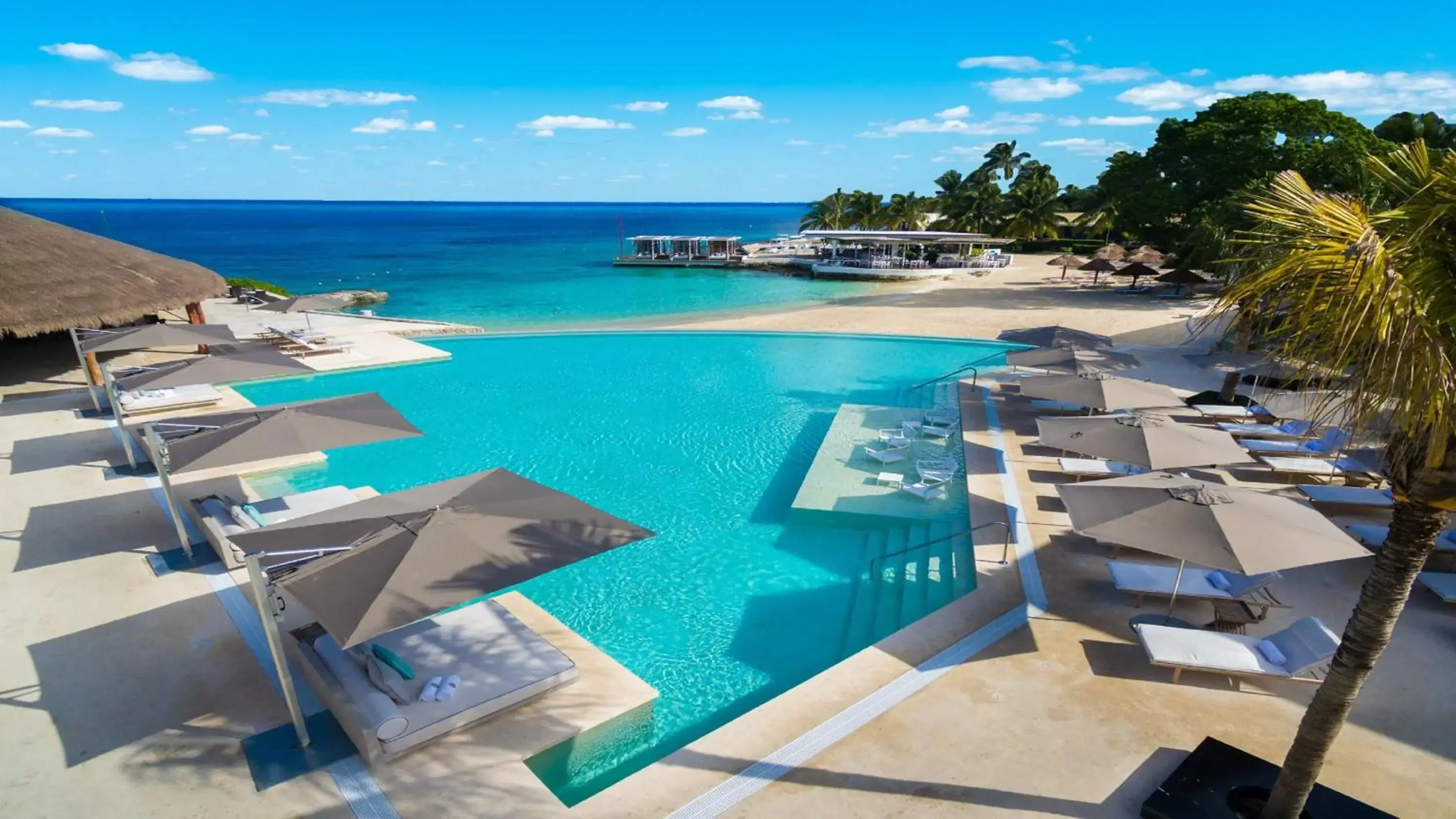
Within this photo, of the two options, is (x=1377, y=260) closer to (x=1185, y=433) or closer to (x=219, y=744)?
(x=1185, y=433)

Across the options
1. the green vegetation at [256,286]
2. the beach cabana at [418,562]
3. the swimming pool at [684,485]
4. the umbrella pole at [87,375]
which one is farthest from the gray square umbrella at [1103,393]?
the green vegetation at [256,286]

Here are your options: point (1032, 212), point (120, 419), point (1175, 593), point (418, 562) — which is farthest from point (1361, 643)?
point (1032, 212)

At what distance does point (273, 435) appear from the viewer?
927cm

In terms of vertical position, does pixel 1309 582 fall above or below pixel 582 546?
below

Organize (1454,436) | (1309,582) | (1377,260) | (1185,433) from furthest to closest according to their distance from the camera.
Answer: (1185,433) < (1309,582) < (1454,436) < (1377,260)

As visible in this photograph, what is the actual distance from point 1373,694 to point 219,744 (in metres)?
10.4

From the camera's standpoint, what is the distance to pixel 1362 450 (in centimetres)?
1138

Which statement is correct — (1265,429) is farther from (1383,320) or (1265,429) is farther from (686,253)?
(686,253)

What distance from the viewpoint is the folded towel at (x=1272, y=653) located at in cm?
667

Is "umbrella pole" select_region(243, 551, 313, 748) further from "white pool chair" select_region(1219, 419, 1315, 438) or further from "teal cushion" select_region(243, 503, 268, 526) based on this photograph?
"white pool chair" select_region(1219, 419, 1315, 438)

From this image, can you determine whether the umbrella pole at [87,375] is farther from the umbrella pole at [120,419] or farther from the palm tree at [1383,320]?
the palm tree at [1383,320]

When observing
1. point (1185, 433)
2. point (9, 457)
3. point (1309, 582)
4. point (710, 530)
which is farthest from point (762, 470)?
point (9, 457)

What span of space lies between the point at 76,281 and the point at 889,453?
20472 millimetres

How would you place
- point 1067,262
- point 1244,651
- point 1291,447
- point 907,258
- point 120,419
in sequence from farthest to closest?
point 907,258
point 1067,262
point 1291,447
point 120,419
point 1244,651
